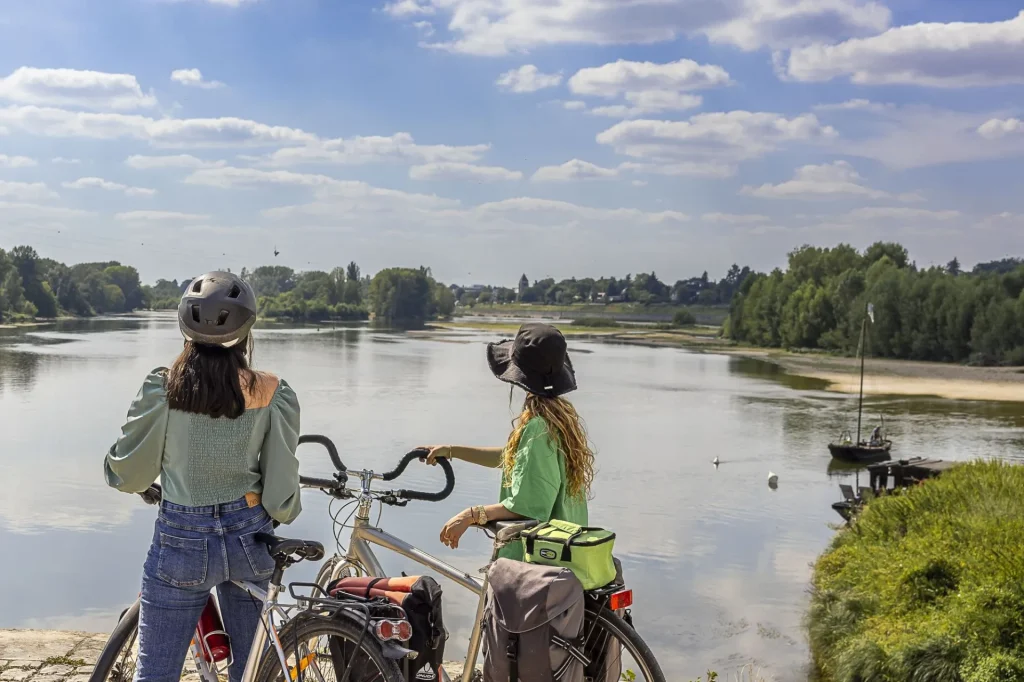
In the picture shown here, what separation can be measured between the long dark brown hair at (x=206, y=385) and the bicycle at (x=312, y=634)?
1.03ft

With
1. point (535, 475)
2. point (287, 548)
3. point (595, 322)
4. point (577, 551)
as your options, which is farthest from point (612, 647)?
point (595, 322)

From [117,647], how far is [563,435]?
4.88 feet

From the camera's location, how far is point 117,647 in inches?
120

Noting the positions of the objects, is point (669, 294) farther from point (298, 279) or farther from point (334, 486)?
point (334, 486)

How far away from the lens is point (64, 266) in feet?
477

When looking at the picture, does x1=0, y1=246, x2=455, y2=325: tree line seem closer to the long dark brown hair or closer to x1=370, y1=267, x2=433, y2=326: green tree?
x1=370, y1=267, x2=433, y2=326: green tree

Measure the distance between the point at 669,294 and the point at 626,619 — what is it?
19192 centimetres

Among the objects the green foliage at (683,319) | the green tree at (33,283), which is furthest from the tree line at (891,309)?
the green tree at (33,283)

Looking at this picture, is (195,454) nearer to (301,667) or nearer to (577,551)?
(301,667)

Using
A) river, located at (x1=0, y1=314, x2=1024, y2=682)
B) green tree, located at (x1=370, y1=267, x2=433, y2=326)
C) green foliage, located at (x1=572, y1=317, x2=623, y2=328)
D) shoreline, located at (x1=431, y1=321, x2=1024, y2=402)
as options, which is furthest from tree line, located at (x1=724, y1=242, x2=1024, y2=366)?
green tree, located at (x1=370, y1=267, x2=433, y2=326)

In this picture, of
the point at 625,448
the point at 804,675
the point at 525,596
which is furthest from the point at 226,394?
the point at 625,448

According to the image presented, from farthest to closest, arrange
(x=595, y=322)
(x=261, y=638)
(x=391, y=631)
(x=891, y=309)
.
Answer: (x=595, y=322)
(x=891, y=309)
(x=261, y=638)
(x=391, y=631)

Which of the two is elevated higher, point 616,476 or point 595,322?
point 595,322

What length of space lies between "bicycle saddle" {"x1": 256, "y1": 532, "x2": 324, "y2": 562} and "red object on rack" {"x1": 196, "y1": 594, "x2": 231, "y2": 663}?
32 cm
